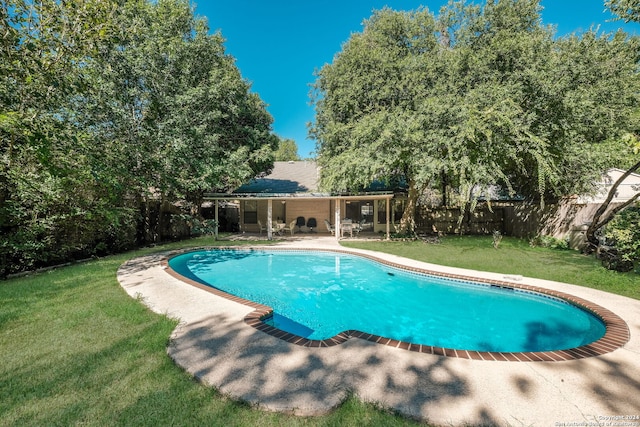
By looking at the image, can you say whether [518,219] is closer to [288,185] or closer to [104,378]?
[288,185]

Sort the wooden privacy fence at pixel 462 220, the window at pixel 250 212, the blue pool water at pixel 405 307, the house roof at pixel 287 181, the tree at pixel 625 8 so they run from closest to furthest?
1. the blue pool water at pixel 405 307
2. the tree at pixel 625 8
3. the wooden privacy fence at pixel 462 220
4. the house roof at pixel 287 181
5. the window at pixel 250 212

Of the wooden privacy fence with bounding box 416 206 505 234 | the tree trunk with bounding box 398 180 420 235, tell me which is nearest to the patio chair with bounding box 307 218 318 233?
the tree trunk with bounding box 398 180 420 235

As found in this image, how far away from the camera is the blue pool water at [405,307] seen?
5172 millimetres

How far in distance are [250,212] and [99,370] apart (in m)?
17.8

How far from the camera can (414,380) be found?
9.68ft

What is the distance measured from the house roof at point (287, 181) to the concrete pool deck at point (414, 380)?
48.5 feet

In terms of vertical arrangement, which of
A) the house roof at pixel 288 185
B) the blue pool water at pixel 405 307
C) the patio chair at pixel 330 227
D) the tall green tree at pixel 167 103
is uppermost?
the tall green tree at pixel 167 103

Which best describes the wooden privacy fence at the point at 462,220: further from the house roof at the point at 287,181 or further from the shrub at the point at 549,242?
the house roof at the point at 287,181

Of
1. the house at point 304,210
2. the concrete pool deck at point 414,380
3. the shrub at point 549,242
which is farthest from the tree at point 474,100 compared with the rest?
the concrete pool deck at point 414,380

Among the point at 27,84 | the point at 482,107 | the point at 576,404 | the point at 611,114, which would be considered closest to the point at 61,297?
the point at 27,84

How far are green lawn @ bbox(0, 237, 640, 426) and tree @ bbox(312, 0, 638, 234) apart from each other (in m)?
6.23

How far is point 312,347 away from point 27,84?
25.3 feet

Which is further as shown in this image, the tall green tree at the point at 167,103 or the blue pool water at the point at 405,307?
the tall green tree at the point at 167,103

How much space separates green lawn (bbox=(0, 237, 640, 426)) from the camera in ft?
7.98
